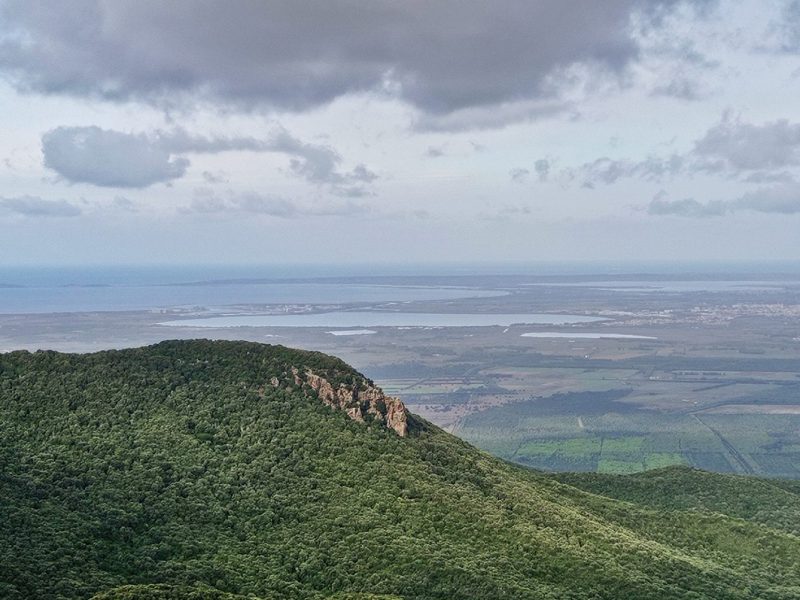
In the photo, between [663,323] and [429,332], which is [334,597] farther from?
[663,323]

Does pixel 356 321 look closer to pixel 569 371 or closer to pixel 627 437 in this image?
pixel 569 371

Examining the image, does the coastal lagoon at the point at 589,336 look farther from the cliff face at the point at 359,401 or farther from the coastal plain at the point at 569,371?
the cliff face at the point at 359,401

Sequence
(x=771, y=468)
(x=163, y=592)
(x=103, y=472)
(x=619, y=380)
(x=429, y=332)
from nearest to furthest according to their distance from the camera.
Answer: (x=163, y=592), (x=103, y=472), (x=771, y=468), (x=619, y=380), (x=429, y=332)

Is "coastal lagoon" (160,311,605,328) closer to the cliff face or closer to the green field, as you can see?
the green field

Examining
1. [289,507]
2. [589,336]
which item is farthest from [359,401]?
[589,336]

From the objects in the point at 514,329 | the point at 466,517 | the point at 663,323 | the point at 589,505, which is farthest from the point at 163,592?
the point at 663,323

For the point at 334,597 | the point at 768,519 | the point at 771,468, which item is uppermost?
the point at 334,597

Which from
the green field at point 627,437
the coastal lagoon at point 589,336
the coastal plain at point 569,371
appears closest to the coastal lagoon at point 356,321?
the coastal plain at point 569,371
